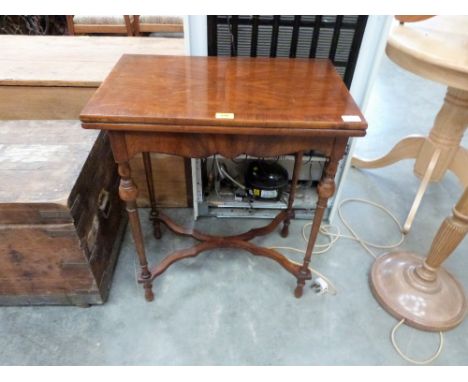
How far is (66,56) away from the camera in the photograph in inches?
52.1

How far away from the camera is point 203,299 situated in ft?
3.78

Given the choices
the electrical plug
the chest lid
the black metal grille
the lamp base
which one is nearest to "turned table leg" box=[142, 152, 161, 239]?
the chest lid

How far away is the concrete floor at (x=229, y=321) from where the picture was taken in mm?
1004

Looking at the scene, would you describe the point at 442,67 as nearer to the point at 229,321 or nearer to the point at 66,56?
the point at 229,321

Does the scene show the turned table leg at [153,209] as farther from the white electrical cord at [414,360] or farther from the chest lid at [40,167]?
the white electrical cord at [414,360]

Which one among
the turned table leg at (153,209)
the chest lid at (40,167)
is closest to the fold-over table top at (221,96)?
the chest lid at (40,167)

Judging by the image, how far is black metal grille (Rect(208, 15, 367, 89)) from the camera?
103cm

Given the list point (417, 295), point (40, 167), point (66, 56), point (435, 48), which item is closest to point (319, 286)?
point (417, 295)

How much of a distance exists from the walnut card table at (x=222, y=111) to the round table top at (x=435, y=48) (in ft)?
0.74

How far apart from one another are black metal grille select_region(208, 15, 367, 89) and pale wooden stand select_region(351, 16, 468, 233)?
123mm

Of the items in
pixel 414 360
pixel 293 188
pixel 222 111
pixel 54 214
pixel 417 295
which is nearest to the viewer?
pixel 222 111

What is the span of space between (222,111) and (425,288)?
931 mm

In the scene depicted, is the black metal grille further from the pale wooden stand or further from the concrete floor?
the concrete floor

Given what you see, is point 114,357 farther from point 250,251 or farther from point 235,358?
point 250,251
